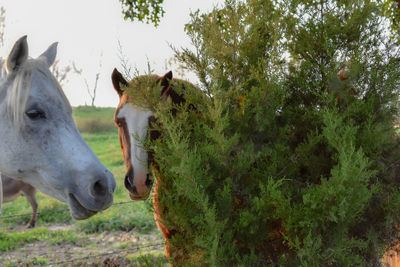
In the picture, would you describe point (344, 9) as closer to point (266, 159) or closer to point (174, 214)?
point (266, 159)

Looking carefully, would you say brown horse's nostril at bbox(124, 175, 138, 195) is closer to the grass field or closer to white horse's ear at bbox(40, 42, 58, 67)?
white horse's ear at bbox(40, 42, 58, 67)

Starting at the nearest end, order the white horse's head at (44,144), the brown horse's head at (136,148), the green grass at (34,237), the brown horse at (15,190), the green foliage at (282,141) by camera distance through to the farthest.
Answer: the green foliage at (282,141) → the white horse's head at (44,144) → the brown horse's head at (136,148) → the green grass at (34,237) → the brown horse at (15,190)

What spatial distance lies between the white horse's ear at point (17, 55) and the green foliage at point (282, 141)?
0.74 m

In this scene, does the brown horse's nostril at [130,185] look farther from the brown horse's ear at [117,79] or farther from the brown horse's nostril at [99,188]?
the brown horse's ear at [117,79]

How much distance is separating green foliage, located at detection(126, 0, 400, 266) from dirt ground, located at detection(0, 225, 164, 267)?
144 inches

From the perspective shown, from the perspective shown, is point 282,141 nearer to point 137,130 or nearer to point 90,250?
point 137,130

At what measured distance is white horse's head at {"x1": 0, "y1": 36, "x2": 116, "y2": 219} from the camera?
2117 mm

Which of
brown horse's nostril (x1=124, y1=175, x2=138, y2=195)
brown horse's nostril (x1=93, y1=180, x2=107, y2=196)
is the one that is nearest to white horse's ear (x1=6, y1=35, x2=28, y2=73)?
brown horse's nostril (x1=93, y1=180, x2=107, y2=196)

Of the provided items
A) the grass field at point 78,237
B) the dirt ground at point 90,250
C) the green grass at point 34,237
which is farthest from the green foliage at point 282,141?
the green grass at point 34,237

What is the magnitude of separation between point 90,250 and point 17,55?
5.08 m

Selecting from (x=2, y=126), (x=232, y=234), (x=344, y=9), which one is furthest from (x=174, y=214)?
(x=344, y=9)

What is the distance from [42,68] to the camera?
2314 mm

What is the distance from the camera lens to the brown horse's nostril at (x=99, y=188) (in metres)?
2.12

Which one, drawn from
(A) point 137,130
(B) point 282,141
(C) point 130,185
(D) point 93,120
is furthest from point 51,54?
(D) point 93,120
